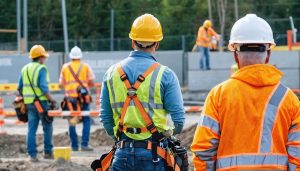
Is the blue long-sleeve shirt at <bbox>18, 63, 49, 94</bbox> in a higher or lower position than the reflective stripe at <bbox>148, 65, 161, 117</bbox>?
lower

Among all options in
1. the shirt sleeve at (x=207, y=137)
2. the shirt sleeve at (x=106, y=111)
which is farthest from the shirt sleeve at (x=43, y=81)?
the shirt sleeve at (x=207, y=137)

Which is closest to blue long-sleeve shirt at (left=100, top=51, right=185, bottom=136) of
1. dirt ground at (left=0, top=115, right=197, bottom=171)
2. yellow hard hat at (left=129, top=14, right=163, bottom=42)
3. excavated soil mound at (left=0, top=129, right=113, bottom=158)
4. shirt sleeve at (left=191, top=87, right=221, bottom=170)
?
yellow hard hat at (left=129, top=14, right=163, bottom=42)

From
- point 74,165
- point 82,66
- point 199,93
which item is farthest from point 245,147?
point 199,93

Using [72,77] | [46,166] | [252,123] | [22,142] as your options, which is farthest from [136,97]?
A: [22,142]

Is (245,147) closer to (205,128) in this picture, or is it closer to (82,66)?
(205,128)

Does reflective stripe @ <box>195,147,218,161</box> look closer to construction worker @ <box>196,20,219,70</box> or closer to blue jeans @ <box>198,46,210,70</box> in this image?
construction worker @ <box>196,20,219,70</box>

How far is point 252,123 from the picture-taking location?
5.57 metres

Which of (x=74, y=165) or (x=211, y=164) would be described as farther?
(x=74, y=165)

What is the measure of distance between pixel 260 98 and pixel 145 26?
6.97 feet

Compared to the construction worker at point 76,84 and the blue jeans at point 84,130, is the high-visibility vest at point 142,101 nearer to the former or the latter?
the construction worker at point 76,84

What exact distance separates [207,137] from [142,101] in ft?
5.59

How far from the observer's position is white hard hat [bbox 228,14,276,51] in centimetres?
566

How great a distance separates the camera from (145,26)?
7492mm

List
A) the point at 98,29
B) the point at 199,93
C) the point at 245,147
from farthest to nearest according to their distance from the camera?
the point at 98,29 → the point at 199,93 → the point at 245,147
